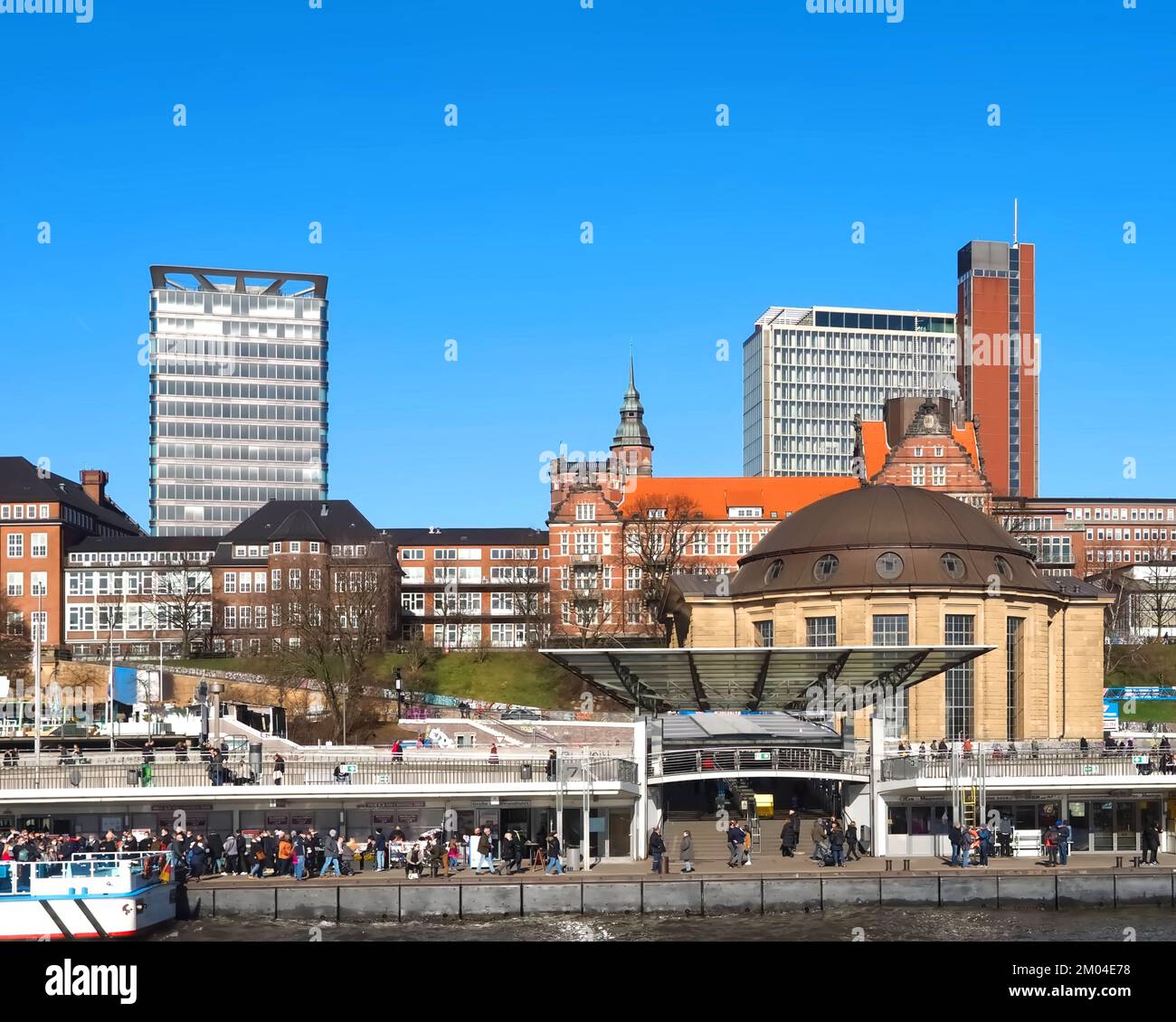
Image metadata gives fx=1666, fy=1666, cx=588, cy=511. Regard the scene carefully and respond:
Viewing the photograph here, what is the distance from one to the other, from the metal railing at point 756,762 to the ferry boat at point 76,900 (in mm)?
16581

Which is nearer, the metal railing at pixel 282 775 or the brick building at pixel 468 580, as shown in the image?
the metal railing at pixel 282 775

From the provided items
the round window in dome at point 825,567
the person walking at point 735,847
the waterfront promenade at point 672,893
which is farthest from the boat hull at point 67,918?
the round window in dome at point 825,567

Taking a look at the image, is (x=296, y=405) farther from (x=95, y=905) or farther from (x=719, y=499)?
(x=95, y=905)

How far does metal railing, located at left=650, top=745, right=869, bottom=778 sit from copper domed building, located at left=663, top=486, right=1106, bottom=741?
27895 mm

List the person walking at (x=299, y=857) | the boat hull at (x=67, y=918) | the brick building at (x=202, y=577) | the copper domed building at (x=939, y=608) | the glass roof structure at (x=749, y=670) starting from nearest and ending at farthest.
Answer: the boat hull at (x=67, y=918)
the person walking at (x=299, y=857)
the glass roof structure at (x=749, y=670)
the copper domed building at (x=939, y=608)
the brick building at (x=202, y=577)

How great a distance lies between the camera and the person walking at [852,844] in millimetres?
48375

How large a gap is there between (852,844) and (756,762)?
154 inches

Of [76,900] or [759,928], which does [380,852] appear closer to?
[76,900]

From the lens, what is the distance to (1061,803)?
170 ft

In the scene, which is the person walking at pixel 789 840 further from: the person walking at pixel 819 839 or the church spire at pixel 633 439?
the church spire at pixel 633 439

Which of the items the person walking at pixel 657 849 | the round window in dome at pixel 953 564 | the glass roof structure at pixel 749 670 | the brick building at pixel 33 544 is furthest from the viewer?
the brick building at pixel 33 544

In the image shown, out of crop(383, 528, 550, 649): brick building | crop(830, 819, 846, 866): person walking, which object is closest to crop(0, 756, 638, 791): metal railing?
crop(830, 819, 846, 866): person walking
